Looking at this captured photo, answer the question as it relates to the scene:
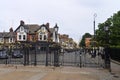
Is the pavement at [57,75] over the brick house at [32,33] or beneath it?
beneath

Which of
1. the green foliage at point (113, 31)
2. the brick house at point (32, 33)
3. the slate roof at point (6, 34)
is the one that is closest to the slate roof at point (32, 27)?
the brick house at point (32, 33)

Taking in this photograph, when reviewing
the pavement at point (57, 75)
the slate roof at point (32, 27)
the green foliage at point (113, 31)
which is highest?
the slate roof at point (32, 27)

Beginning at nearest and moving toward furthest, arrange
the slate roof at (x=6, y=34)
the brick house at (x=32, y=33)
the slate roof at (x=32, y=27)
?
the brick house at (x=32, y=33), the slate roof at (x=32, y=27), the slate roof at (x=6, y=34)

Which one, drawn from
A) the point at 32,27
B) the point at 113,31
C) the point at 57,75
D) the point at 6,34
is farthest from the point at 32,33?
the point at 57,75

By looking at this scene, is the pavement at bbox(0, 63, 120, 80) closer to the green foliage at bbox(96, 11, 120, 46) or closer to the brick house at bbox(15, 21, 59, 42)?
the green foliage at bbox(96, 11, 120, 46)

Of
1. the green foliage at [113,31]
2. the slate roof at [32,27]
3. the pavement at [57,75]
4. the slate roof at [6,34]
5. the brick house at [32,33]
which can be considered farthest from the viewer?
the slate roof at [6,34]

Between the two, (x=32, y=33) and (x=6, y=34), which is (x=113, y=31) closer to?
(x=32, y=33)

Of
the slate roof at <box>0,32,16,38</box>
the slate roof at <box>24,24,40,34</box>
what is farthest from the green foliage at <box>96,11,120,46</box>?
the slate roof at <box>0,32,16,38</box>

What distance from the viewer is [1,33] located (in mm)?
107188

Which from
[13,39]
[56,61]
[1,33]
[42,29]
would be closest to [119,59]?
[56,61]

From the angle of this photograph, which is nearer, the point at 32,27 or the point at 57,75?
the point at 57,75

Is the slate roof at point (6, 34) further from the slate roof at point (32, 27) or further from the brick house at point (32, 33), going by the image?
the slate roof at point (32, 27)

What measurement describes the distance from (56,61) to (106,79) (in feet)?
41.9

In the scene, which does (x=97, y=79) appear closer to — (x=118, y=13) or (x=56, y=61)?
(x=56, y=61)
